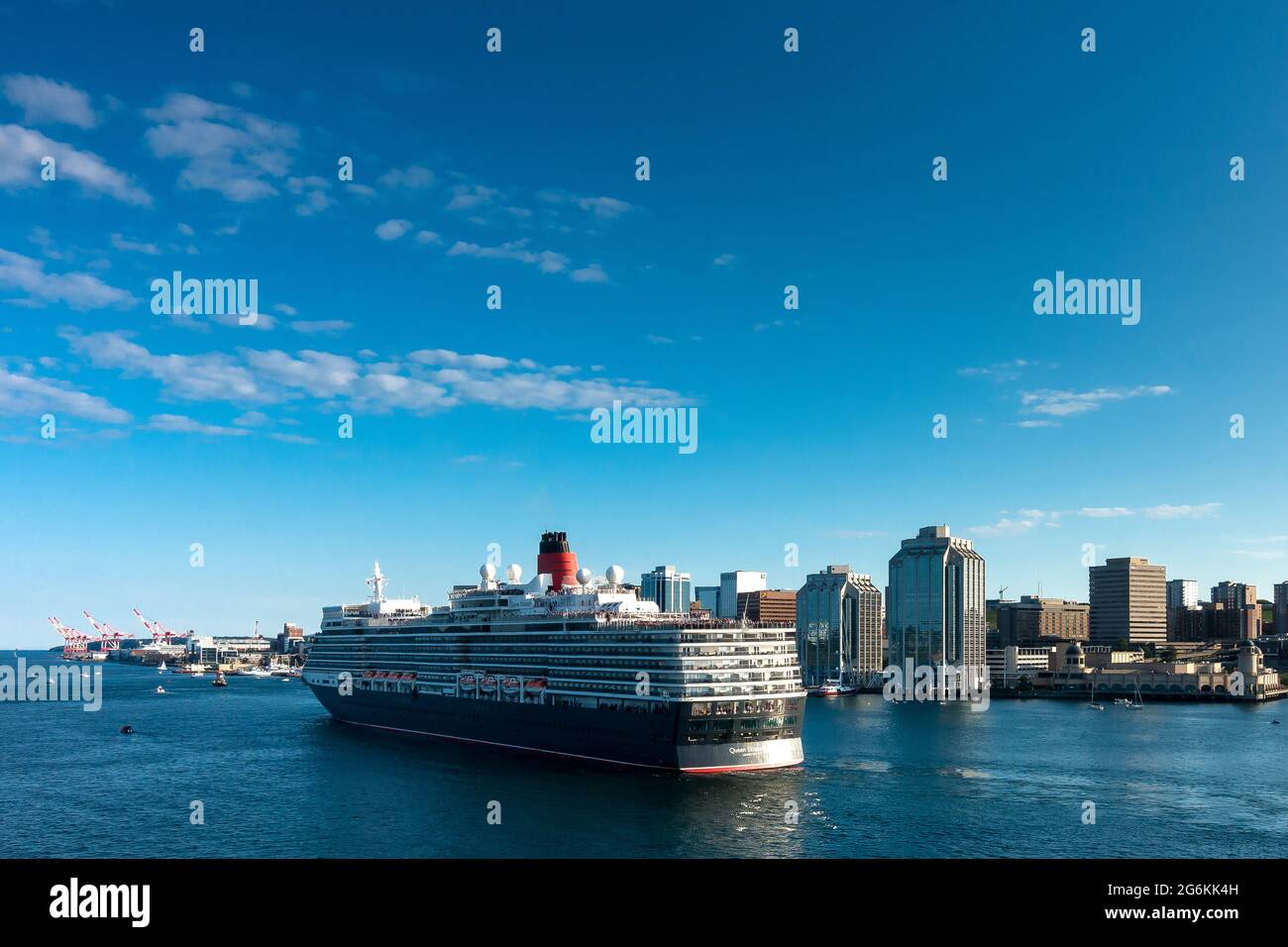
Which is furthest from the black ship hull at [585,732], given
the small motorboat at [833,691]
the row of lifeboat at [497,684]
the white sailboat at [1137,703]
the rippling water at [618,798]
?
the small motorboat at [833,691]

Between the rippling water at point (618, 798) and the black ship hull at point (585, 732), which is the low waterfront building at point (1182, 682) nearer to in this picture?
the rippling water at point (618, 798)

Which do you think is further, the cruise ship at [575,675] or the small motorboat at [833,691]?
the small motorboat at [833,691]

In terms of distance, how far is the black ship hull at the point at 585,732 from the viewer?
65.9m

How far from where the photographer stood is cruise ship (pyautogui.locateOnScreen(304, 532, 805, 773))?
66.6 meters

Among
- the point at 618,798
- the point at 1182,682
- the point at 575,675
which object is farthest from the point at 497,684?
the point at 1182,682

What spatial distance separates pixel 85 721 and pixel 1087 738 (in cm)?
11693

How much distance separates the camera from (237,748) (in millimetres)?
88562

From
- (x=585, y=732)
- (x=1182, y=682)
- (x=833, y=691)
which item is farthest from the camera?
(x=833, y=691)

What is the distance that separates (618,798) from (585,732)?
45.3 ft

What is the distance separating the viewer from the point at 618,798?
58.9 metres

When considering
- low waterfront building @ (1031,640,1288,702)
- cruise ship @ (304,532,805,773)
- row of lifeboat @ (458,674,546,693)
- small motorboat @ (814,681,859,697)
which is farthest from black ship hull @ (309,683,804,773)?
low waterfront building @ (1031,640,1288,702)

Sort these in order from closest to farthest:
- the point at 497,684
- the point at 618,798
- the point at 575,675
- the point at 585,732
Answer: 1. the point at 618,798
2. the point at 585,732
3. the point at 575,675
4. the point at 497,684

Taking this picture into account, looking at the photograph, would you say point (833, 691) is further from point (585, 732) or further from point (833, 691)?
point (585, 732)

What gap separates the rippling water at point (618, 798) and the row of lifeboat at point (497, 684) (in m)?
5.41
